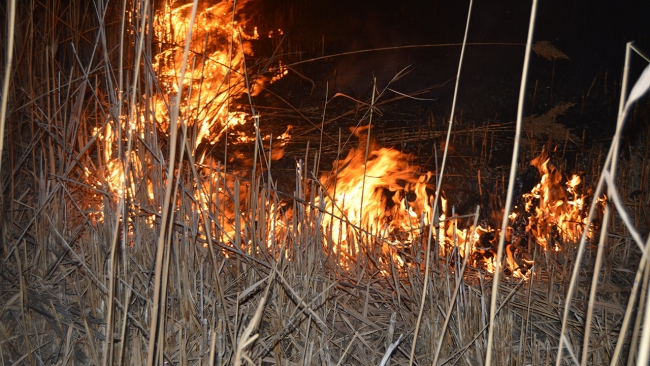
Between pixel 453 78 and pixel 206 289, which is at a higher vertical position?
pixel 453 78

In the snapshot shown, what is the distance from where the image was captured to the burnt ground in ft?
9.20

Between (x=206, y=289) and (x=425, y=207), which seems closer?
(x=206, y=289)

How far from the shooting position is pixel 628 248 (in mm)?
1848

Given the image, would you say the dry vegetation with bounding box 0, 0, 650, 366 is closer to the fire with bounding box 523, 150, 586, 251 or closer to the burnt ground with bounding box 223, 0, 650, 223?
the fire with bounding box 523, 150, 586, 251

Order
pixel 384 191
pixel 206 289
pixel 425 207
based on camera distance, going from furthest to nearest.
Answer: pixel 384 191, pixel 425 207, pixel 206 289

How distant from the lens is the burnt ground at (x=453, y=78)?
2803 millimetres

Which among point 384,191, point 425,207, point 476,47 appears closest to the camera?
point 425,207

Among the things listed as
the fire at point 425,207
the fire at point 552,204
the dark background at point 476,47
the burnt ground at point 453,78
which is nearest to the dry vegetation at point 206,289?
the fire at point 425,207

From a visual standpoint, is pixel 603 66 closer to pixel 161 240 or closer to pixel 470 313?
pixel 470 313

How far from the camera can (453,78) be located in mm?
3273

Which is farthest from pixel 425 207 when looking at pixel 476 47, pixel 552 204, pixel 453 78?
pixel 476 47

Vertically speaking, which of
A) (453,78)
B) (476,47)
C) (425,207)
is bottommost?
(425,207)

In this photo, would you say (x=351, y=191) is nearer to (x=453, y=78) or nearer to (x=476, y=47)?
(x=453, y=78)

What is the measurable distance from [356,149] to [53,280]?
165 centimetres
